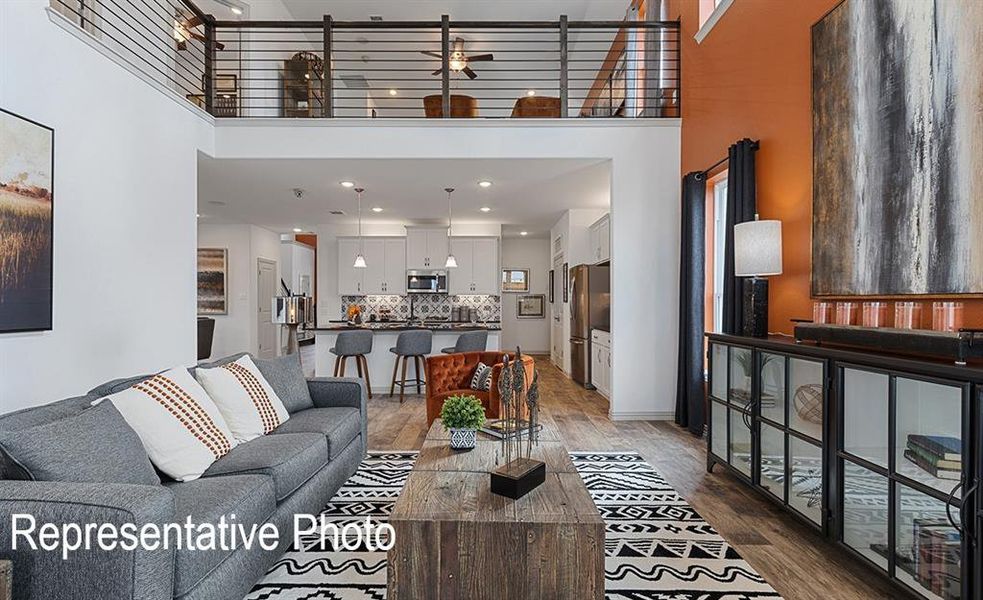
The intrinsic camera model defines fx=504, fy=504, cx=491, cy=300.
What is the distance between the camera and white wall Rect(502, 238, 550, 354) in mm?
11266

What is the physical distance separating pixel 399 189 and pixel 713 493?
4.93 metres

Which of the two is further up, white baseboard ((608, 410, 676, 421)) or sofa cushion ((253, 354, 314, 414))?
sofa cushion ((253, 354, 314, 414))

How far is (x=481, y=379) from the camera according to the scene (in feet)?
15.9

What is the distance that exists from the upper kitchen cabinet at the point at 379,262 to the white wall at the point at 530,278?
299cm


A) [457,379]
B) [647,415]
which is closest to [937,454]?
[647,415]

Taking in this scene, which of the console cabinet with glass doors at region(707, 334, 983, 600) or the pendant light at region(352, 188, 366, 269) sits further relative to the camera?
the pendant light at region(352, 188, 366, 269)

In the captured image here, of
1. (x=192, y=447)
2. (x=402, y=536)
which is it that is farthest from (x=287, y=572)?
(x=402, y=536)

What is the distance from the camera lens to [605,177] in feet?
19.3

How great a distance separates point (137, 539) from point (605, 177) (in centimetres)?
542

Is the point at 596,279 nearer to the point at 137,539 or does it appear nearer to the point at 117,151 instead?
the point at 117,151

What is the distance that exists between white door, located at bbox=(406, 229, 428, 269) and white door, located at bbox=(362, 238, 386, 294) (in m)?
0.49

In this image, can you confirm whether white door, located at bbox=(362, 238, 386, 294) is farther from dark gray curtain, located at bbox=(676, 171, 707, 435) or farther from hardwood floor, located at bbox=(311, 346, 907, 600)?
dark gray curtain, located at bbox=(676, 171, 707, 435)

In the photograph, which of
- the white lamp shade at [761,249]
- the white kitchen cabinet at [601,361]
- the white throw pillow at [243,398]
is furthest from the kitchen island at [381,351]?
the white lamp shade at [761,249]

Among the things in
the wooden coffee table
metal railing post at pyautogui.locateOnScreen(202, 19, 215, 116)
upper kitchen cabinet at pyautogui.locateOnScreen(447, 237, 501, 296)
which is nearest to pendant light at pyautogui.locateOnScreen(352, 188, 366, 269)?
upper kitchen cabinet at pyautogui.locateOnScreen(447, 237, 501, 296)
